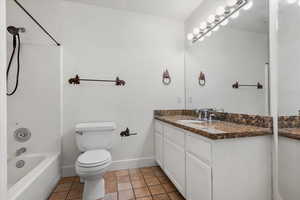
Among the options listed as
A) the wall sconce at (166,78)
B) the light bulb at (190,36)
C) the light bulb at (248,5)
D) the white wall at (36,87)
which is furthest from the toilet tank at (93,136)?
the light bulb at (248,5)

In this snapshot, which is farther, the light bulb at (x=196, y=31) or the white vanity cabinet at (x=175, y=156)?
the light bulb at (x=196, y=31)

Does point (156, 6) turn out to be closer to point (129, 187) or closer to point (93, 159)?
point (93, 159)

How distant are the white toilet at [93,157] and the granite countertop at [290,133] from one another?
1566 millimetres

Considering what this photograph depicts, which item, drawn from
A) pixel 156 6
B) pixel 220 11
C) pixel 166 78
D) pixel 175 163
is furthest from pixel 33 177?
pixel 220 11

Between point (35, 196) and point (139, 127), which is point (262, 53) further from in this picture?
point (35, 196)

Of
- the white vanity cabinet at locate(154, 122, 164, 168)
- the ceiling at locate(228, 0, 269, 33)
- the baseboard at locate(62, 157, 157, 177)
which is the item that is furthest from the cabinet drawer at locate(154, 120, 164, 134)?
the ceiling at locate(228, 0, 269, 33)

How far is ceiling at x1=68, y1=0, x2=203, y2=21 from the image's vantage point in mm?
2055

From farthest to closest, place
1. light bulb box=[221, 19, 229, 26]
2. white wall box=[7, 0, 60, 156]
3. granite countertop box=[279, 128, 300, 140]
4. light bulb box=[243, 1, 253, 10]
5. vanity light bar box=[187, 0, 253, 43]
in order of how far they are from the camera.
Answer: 1. white wall box=[7, 0, 60, 156]
2. light bulb box=[221, 19, 229, 26]
3. vanity light bar box=[187, 0, 253, 43]
4. light bulb box=[243, 1, 253, 10]
5. granite countertop box=[279, 128, 300, 140]

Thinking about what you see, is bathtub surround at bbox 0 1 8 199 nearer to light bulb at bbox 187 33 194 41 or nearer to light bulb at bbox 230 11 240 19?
light bulb at bbox 230 11 240 19

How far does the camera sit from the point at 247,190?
1078 millimetres

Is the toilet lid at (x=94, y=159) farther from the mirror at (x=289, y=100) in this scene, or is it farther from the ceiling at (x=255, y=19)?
the ceiling at (x=255, y=19)

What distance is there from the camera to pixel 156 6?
2150 millimetres

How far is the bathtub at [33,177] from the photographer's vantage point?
3.79ft

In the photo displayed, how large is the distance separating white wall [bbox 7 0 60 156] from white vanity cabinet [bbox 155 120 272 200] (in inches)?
69.7
